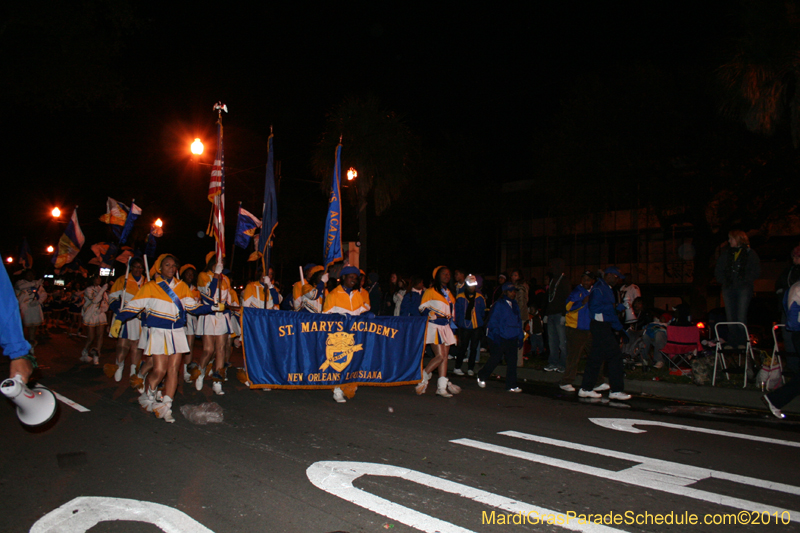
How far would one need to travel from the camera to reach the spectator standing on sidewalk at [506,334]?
921cm

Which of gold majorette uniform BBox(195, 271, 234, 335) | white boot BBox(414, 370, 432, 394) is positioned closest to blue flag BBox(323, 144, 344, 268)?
gold majorette uniform BBox(195, 271, 234, 335)

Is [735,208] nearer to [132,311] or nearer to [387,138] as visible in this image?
[387,138]

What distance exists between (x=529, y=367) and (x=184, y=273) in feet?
23.1

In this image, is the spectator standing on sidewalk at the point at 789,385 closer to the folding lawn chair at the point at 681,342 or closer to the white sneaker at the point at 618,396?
the white sneaker at the point at 618,396

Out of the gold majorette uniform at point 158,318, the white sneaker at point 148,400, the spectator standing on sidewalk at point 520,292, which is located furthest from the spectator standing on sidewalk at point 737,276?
the white sneaker at point 148,400

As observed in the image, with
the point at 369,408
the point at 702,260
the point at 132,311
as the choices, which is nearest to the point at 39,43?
the point at 132,311

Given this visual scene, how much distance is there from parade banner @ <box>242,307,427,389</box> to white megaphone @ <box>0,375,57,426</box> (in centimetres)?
545

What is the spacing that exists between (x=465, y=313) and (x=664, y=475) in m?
6.85

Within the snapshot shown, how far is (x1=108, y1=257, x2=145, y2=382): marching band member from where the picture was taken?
9477mm

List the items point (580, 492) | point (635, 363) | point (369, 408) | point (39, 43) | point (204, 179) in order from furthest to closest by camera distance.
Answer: point (204, 179), point (39, 43), point (635, 363), point (369, 408), point (580, 492)

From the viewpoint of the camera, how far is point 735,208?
18.4 meters

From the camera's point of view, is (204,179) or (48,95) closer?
(48,95)

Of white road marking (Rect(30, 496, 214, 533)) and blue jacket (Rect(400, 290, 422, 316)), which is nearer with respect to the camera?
white road marking (Rect(30, 496, 214, 533))

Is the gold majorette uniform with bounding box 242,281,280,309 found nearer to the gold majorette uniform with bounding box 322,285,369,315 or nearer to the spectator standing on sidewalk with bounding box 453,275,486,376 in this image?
the gold majorette uniform with bounding box 322,285,369,315
